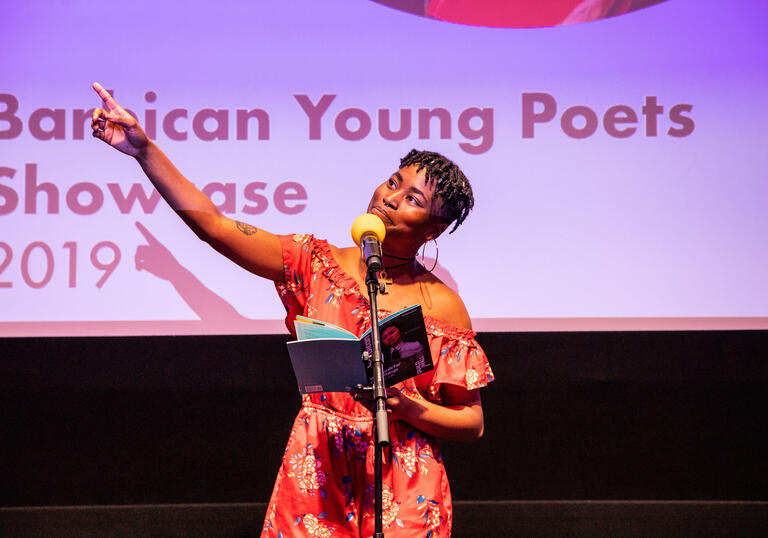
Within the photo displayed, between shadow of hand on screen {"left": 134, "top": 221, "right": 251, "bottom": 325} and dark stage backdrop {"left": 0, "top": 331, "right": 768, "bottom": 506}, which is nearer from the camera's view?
shadow of hand on screen {"left": 134, "top": 221, "right": 251, "bottom": 325}

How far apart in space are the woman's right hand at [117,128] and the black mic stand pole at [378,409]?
0.55 m

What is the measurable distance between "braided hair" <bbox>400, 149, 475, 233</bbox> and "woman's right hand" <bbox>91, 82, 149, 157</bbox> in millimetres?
637

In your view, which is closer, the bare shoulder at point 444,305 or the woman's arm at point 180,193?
the woman's arm at point 180,193

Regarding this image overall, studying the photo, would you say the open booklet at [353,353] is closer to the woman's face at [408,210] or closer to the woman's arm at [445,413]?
the woman's arm at [445,413]

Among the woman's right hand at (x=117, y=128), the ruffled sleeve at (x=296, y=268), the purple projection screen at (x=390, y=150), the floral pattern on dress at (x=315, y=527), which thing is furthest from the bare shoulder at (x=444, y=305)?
the purple projection screen at (x=390, y=150)

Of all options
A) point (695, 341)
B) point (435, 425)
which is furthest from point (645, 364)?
point (435, 425)

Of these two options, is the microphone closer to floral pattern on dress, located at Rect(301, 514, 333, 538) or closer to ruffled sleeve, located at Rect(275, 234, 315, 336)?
ruffled sleeve, located at Rect(275, 234, 315, 336)

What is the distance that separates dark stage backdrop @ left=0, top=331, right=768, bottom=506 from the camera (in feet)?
10.2

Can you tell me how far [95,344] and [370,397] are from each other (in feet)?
6.56

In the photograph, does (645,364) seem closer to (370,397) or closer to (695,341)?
(695,341)

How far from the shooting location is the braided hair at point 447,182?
5.92 feet

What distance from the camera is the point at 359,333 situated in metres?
1.66

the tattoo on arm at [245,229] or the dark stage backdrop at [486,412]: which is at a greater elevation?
the tattoo on arm at [245,229]

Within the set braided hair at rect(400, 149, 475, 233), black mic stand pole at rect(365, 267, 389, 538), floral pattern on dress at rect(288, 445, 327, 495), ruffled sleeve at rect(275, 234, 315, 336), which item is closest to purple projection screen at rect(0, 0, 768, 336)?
braided hair at rect(400, 149, 475, 233)
